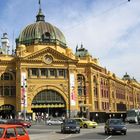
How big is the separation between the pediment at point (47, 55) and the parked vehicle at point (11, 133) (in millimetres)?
70625

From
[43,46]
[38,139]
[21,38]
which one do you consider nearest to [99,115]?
[43,46]

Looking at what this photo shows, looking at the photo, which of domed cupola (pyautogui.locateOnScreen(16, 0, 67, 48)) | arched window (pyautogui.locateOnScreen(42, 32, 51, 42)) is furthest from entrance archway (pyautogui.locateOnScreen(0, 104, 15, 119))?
arched window (pyautogui.locateOnScreen(42, 32, 51, 42))

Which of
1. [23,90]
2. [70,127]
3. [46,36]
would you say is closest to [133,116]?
[23,90]

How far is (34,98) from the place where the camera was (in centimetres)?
8838

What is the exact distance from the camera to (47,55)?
91000mm

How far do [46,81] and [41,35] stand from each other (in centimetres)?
1469

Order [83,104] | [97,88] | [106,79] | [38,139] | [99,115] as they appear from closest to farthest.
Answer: [38,139] → [99,115] → [83,104] → [97,88] → [106,79]

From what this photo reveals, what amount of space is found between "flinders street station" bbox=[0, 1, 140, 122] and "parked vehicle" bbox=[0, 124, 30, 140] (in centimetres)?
6124

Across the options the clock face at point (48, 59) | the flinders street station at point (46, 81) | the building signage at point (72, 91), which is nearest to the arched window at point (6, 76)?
the flinders street station at point (46, 81)

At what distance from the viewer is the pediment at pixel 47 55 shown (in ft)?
293

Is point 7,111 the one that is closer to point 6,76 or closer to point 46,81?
point 6,76

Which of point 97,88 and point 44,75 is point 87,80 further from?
point 44,75

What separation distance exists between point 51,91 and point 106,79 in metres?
27.2

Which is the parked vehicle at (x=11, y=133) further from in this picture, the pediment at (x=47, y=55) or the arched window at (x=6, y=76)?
the arched window at (x=6, y=76)
